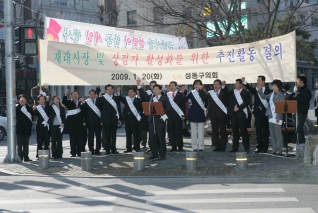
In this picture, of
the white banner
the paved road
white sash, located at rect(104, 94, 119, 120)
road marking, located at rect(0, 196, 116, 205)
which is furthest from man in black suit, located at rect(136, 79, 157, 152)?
road marking, located at rect(0, 196, 116, 205)

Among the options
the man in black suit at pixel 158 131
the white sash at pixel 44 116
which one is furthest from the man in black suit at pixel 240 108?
the white sash at pixel 44 116

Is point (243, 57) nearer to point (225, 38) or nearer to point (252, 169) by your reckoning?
point (252, 169)

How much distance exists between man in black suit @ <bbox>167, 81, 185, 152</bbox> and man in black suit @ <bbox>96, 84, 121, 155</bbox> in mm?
1475

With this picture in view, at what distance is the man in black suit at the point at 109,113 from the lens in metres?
14.7

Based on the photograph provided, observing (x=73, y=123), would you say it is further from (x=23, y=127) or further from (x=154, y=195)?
(x=154, y=195)

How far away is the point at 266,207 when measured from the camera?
7.99 m

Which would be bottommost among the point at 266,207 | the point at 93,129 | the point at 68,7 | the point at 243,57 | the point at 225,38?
the point at 266,207

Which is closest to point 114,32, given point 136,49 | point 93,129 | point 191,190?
point 136,49

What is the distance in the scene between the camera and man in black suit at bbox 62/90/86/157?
1470cm

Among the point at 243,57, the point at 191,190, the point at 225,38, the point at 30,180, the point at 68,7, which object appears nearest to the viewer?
the point at 191,190

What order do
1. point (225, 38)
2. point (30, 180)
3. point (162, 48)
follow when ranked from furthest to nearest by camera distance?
point (225, 38)
point (162, 48)
point (30, 180)

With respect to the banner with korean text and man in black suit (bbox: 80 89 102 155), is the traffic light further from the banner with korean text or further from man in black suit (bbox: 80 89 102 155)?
man in black suit (bbox: 80 89 102 155)

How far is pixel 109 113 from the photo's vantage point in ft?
48.2

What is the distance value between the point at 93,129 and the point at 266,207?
7765 millimetres
